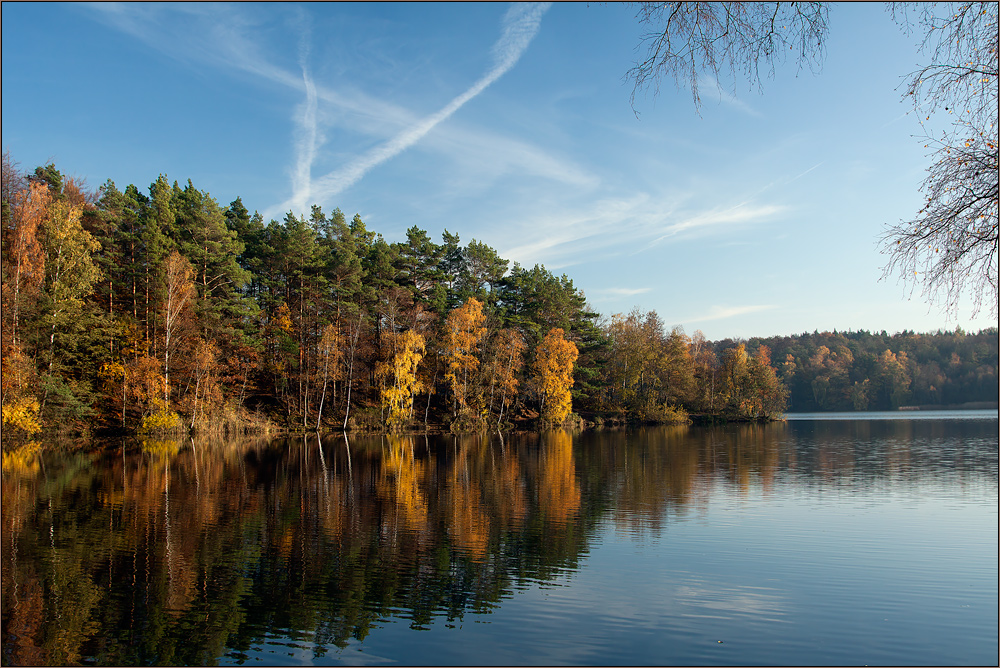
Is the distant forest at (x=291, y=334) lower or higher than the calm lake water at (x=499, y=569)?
higher

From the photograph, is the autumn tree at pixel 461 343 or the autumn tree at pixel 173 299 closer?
the autumn tree at pixel 173 299

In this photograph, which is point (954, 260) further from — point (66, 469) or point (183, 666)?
point (66, 469)

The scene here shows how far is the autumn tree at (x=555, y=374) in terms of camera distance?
51.0 meters

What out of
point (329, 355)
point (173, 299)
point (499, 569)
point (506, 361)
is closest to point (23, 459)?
point (173, 299)

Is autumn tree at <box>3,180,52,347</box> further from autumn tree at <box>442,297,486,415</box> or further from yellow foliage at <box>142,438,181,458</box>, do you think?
autumn tree at <box>442,297,486,415</box>

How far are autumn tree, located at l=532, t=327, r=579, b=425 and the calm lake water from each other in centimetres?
3009

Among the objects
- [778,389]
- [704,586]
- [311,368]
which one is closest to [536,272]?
[311,368]

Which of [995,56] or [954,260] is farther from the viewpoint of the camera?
[954,260]

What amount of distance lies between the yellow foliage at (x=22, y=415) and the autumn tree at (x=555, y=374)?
3510cm

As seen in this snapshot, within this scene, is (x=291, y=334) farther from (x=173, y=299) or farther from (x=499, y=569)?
(x=499, y=569)

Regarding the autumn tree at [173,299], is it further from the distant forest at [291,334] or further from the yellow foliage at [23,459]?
the yellow foliage at [23,459]

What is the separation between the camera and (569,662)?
21.4 feet

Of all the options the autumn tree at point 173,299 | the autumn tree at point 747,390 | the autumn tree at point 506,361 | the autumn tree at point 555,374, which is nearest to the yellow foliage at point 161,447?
the autumn tree at point 173,299

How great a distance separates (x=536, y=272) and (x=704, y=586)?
50.4 m
